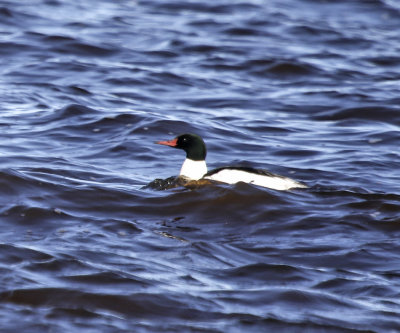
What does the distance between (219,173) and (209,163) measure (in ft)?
6.38

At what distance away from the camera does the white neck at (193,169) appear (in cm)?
1112

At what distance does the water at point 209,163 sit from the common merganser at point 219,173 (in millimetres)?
186

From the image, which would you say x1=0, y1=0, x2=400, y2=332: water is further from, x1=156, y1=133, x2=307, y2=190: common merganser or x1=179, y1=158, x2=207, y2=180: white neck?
x1=179, y1=158, x2=207, y2=180: white neck

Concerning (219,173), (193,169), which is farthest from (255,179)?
(193,169)

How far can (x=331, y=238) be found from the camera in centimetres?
901

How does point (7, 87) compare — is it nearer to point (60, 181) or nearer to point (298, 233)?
point (60, 181)

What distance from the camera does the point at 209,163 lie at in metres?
12.6

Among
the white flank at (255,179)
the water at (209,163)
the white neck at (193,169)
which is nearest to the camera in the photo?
the water at (209,163)

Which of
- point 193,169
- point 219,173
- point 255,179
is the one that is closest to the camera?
point 255,179

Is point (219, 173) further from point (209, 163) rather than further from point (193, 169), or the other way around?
point (209, 163)

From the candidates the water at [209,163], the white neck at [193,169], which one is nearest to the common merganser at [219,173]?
the white neck at [193,169]

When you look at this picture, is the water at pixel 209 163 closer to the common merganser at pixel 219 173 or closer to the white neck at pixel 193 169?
the common merganser at pixel 219 173

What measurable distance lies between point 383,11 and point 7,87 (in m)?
11.7

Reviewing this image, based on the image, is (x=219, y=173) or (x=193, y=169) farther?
(x=193, y=169)
